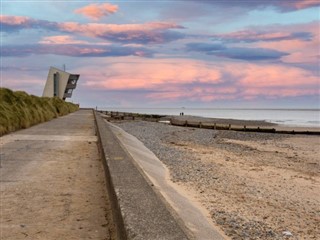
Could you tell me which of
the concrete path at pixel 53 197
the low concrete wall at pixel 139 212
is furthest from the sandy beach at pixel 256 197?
the concrete path at pixel 53 197

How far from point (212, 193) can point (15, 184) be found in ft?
12.1

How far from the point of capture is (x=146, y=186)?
525cm

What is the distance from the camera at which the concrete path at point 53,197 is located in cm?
461

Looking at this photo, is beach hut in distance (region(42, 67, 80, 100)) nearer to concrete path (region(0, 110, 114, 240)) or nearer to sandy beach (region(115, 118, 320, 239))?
sandy beach (region(115, 118, 320, 239))

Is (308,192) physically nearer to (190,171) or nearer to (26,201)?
(190,171)

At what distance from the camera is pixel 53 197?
6.12 m

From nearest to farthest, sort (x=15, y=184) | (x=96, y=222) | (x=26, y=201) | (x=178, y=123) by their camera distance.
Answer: (x=96, y=222) → (x=26, y=201) → (x=15, y=184) → (x=178, y=123)

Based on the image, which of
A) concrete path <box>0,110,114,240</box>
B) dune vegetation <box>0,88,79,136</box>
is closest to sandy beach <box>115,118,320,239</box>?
concrete path <box>0,110,114,240</box>

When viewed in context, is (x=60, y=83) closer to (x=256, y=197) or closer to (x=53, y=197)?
(x=256, y=197)

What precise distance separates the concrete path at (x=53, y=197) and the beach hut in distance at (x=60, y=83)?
9632 cm

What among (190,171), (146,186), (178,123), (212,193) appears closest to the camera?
(146,186)

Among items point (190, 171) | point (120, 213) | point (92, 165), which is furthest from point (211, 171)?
point (120, 213)

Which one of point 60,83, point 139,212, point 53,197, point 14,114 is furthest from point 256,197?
point 60,83

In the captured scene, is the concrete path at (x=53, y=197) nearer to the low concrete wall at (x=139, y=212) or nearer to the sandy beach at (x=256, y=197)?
the low concrete wall at (x=139, y=212)
